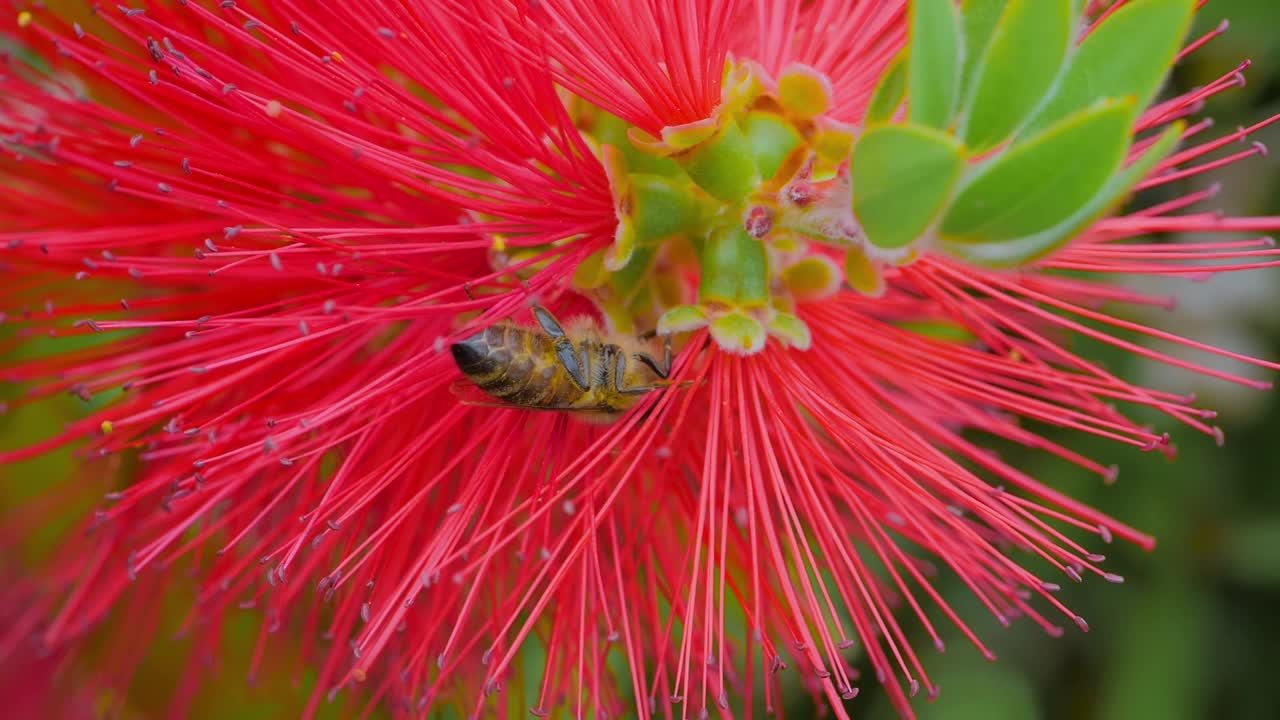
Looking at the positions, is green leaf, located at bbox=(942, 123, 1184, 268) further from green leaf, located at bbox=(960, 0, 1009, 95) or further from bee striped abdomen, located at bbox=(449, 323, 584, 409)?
bee striped abdomen, located at bbox=(449, 323, 584, 409)

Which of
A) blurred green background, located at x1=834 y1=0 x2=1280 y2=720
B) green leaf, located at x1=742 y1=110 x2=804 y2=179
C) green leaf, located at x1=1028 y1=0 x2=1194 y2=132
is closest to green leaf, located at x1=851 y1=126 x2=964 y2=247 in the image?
green leaf, located at x1=1028 y1=0 x2=1194 y2=132

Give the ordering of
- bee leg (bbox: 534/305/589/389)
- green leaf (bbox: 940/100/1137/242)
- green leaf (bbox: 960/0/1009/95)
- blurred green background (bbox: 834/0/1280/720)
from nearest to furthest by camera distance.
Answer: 1. green leaf (bbox: 940/100/1137/242)
2. green leaf (bbox: 960/0/1009/95)
3. bee leg (bbox: 534/305/589/389)
4. blurred green background (bbox: 834/0/1280/720)

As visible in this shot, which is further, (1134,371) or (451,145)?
(1134,371)

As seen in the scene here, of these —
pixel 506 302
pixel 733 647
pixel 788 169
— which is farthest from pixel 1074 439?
pixel 506 302

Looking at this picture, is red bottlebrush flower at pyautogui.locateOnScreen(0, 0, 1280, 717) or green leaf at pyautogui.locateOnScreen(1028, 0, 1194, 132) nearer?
green leaf at pyautogui.locateOnScreen(1028, 0, 1194, 132)

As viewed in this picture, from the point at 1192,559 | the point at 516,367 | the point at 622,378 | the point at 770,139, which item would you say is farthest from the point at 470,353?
the point at 1192,559

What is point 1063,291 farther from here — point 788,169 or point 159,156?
point 159,156
